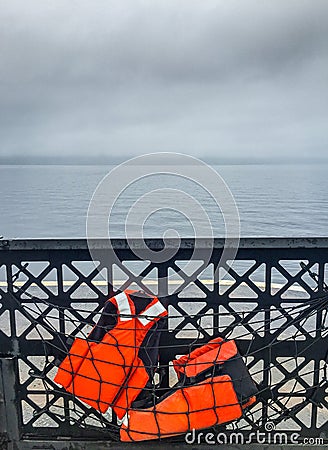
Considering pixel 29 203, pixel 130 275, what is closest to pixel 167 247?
pixel 130 275

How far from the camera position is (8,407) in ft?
5.44

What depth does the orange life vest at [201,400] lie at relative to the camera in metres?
1.47

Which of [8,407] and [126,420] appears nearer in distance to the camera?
[126,420]

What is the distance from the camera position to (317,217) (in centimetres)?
1081

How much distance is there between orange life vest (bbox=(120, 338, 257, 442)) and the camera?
147cm

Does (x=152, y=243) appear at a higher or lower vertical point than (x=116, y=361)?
higher

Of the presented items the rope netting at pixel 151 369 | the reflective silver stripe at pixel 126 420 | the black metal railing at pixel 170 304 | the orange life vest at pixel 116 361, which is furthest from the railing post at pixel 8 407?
the reflective silver stripe at pixel 126 420

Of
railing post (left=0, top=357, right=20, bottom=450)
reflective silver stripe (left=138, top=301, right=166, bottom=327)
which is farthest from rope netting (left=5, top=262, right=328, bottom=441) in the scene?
railing post (left=0, top=357, right=20, bottom=450)

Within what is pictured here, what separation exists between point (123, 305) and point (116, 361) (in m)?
0.21

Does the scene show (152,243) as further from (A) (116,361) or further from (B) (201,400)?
(B) (201,400)

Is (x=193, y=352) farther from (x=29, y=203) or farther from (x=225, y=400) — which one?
(x=29, y=203)

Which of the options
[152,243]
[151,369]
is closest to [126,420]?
[151,369]

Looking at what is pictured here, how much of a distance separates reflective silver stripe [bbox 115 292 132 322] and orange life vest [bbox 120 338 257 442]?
29cm

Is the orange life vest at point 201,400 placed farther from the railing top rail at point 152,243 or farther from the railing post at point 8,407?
the railing post at point 8,407
